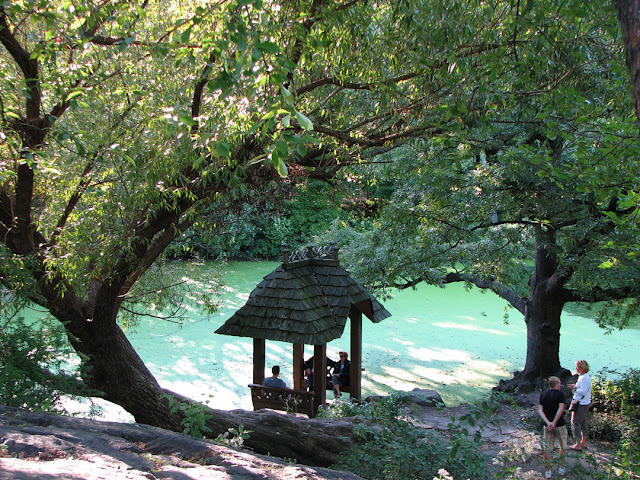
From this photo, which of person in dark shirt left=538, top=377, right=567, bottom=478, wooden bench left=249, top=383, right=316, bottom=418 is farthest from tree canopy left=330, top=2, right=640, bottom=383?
wooden bench left=249, top=383, right=316, bottom=418

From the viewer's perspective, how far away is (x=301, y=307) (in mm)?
6180

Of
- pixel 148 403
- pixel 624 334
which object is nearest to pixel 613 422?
pixel 148 403

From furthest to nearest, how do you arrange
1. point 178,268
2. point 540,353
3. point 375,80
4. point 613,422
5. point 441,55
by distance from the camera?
point 540,353
point 178,268
point 613,422
point 375,80
point 441,55

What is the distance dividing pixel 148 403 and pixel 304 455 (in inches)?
60.1

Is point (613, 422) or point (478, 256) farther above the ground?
point (478, 256)

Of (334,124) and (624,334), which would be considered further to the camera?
(624,334)

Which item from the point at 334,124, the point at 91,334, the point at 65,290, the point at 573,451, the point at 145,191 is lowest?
the point at 573,451

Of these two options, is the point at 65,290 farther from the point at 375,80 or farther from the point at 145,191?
the point at 375,80

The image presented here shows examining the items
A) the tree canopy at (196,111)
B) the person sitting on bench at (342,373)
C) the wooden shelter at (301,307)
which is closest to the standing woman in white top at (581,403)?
the tree canopy at (196,111)

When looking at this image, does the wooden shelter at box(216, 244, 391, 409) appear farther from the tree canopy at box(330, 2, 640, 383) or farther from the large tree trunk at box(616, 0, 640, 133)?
the large tree trunk at box(616, 0, 640, 133)

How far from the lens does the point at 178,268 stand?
741 centimetres

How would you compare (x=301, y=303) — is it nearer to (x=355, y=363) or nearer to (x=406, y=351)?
(x=355, y=363)

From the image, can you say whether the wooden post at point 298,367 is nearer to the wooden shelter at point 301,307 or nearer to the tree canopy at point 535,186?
the wooden shelter at point 301,307

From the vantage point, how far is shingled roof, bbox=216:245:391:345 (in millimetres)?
6125
